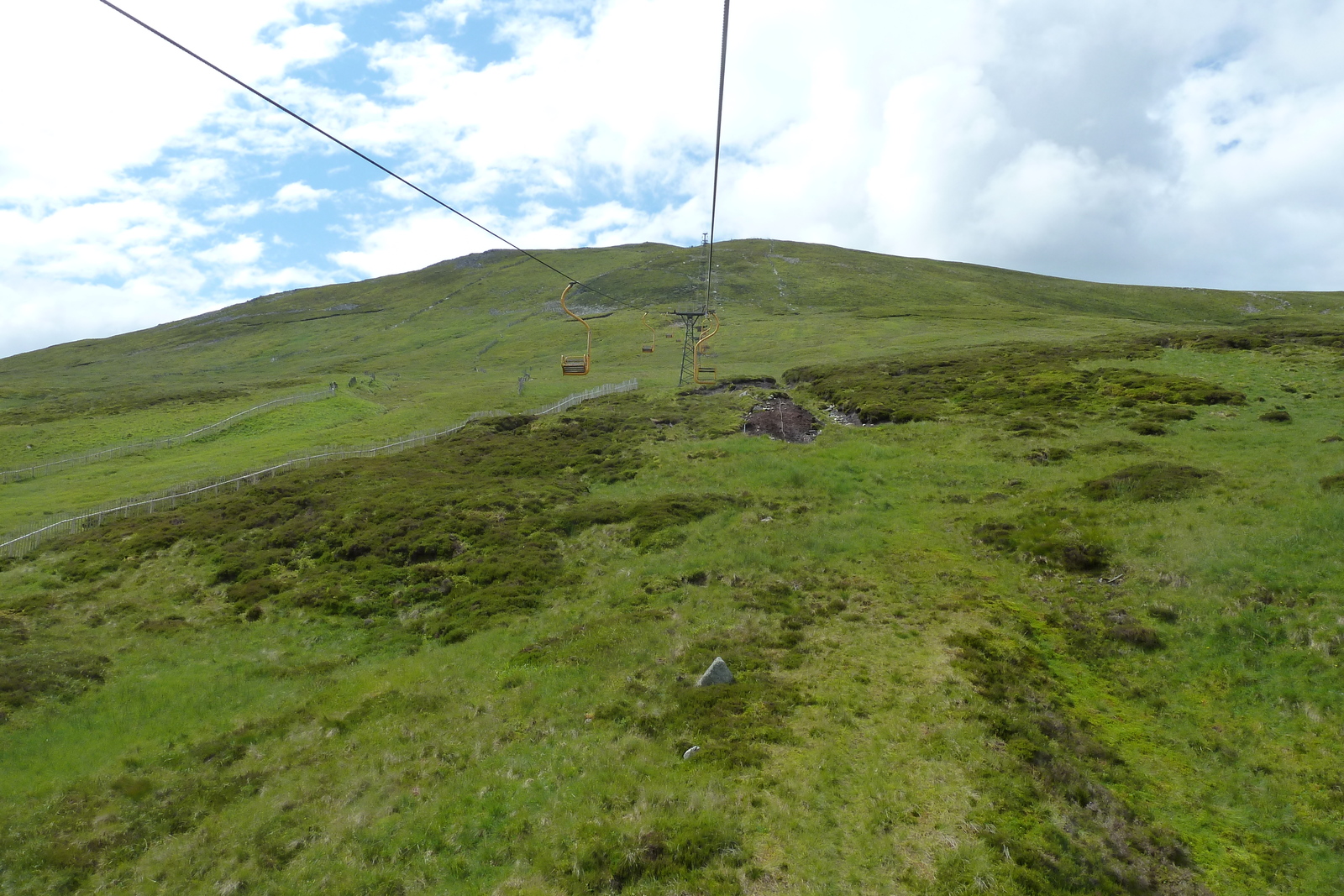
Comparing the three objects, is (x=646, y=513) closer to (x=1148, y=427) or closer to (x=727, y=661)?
(x=727, y=661)

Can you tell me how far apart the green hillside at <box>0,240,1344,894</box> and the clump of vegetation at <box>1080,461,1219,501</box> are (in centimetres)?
20

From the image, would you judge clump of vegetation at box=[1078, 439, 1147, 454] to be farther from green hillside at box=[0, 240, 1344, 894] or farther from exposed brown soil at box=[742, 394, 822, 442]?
exposed brown soil at box=[742, 394, 822, 442]

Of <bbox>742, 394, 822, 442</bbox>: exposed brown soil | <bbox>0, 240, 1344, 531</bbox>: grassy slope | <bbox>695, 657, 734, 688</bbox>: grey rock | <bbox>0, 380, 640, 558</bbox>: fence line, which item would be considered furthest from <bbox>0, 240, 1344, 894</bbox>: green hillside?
<bbox>0, 240, 1344, 531</bbox>: grassy slope

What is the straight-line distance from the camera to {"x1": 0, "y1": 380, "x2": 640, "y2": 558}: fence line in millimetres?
36000

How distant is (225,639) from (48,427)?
74677mm

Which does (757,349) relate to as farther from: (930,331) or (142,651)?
(142,651)

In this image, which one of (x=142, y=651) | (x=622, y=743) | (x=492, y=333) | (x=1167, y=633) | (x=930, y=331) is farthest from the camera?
(x=492, y=333)

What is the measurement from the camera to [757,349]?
4104 inches

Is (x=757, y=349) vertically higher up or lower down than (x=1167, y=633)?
higher up

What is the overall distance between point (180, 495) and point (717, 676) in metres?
43.2

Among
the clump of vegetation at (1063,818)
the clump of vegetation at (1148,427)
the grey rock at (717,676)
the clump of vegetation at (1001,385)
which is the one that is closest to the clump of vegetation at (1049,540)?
the clump of vegetation at (1063,818)

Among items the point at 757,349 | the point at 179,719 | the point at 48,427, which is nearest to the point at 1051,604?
the point at 179,719

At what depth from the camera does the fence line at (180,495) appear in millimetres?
36000

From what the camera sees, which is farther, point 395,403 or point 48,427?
point 395,403
